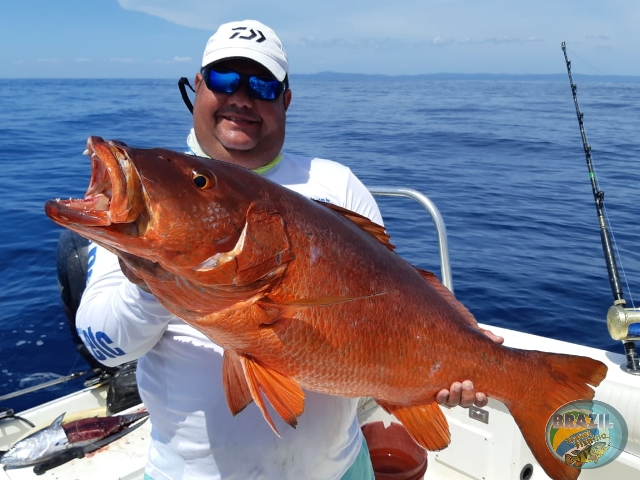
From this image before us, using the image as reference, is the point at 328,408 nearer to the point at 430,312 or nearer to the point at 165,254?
the point at 430,312

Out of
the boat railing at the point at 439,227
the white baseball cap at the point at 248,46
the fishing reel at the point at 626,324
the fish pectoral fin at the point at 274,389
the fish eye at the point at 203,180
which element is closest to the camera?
the fish eye at the point at 203,180

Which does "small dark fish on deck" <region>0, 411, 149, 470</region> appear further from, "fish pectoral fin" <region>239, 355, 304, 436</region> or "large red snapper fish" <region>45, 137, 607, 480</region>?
"fish pectoral fin" <region>239, 355, 304, 436</region>

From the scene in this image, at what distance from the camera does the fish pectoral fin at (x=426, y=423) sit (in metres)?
2.01

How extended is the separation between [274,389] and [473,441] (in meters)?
2.43

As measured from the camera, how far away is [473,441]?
3564 mm

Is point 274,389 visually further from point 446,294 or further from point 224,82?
point 224,82

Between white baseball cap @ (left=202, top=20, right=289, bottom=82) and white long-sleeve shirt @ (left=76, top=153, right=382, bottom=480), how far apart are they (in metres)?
0.97

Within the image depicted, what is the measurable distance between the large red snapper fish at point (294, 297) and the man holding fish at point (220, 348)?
6.2 inches

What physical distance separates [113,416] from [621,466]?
3100mm

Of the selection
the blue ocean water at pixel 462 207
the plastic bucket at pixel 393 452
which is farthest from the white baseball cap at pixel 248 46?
the blue ocean water at pixel 462 207

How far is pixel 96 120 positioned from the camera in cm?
2600

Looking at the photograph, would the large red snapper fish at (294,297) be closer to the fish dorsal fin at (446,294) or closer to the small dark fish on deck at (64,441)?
the fish dorsal fin at (446,294)

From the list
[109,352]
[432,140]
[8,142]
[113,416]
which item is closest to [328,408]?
[109,352]

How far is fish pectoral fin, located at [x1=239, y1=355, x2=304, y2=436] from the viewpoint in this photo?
1612 mm
